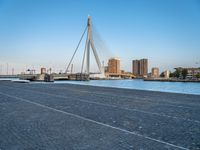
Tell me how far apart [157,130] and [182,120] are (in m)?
1.87

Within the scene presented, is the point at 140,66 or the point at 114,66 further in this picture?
the point at 140,66

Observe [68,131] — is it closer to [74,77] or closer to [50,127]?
[50,127]

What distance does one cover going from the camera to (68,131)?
5.14 m

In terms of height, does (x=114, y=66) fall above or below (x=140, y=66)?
below

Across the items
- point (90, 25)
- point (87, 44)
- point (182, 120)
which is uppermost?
point (90, 25)

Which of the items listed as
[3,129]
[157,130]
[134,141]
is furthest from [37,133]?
[157,130]

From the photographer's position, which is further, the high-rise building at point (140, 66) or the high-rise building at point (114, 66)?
the high-rise building at point (140, 66)

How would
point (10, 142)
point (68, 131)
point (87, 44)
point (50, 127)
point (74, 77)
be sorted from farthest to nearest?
point (74, 77) < point (87, 44) < point (50, 127) < point (68, 131) < point (10, 142)

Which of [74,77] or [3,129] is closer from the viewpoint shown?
[3,129]

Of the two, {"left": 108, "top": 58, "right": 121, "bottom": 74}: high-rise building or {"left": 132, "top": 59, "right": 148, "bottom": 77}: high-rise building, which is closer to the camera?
{"left": 108, "top": 58, "right": 121, "bottom": 74}: high-rise building

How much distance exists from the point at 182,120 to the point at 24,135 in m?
4.84

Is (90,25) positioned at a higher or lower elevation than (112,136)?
higher

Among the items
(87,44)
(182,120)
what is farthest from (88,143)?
(87,44)

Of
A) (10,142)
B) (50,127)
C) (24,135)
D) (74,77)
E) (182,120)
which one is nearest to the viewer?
(10,142)
